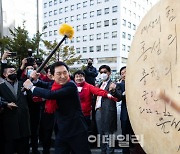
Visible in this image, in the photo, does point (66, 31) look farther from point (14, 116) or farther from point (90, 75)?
point (90, 75)

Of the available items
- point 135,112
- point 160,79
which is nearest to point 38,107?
point 135,112

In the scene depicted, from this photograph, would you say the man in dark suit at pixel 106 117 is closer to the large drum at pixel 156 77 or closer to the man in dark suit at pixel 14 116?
the man in dark suit at pixel 14 116

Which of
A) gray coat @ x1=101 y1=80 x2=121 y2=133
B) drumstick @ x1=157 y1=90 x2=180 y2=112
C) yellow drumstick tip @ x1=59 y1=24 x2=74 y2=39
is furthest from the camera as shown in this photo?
gray coat @ x1=101 y1=80 x2=121 y2=133

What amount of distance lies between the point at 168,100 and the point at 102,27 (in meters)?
51.3

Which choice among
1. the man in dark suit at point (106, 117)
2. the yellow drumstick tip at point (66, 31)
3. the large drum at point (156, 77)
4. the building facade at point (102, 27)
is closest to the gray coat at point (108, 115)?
the man in dark suit at point (106, 117)

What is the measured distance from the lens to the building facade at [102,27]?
49.7m

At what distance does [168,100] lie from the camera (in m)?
1.55

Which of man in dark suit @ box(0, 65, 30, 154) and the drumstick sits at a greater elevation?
the drumstick

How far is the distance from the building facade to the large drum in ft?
149

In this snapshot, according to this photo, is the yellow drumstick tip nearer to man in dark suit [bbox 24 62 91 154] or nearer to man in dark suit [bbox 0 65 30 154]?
man in dark suit [bbox 24 62 91 154]

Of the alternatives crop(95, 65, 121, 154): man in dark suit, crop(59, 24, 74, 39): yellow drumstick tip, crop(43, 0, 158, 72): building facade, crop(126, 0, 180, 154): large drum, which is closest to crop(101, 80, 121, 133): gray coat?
crop(95, 65, 121, 154): man in dark suit

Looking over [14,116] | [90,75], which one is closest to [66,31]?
[14,116]

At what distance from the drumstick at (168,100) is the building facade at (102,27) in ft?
149

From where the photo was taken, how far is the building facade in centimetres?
4972
